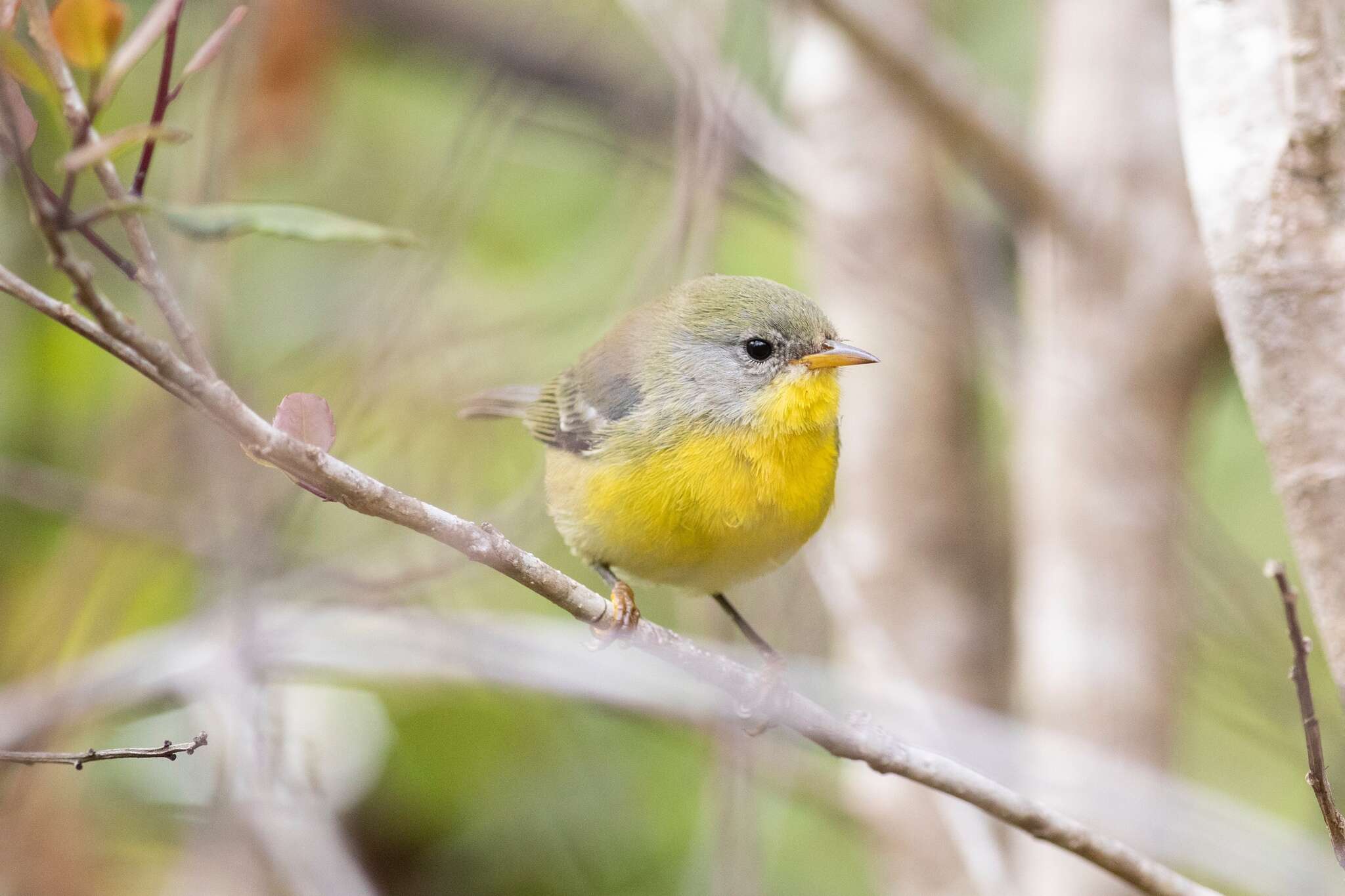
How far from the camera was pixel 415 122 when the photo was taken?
722 centimetres

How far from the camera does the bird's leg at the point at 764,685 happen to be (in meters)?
2.14

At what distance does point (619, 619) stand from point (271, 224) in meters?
1.01

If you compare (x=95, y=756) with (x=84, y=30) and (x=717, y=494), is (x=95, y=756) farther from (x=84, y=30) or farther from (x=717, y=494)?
(x=717, y=494)

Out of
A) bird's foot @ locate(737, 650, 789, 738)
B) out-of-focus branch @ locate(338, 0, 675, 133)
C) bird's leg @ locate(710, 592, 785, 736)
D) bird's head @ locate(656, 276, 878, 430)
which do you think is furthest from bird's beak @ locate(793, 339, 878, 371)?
out-of-focus branch @ locate(338, 0, 675, 133)

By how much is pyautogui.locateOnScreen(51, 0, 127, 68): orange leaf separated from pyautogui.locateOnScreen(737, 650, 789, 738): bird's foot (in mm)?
1345

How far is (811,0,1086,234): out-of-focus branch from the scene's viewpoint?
3.75 m

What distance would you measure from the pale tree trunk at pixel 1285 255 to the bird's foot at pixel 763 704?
867mm

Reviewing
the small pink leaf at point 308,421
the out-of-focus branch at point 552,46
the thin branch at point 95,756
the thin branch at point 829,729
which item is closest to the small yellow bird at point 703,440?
the thin branch at point 829,729

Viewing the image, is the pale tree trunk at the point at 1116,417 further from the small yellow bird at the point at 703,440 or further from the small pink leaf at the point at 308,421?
the small pink leaf at the point at 308,421

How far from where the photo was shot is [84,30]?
1242mm

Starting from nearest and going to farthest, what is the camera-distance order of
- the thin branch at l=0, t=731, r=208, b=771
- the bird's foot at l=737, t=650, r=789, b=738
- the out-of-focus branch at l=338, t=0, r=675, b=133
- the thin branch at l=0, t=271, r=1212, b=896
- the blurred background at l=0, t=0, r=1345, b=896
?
the thin branch at l=0, t=731, r=208, b=771, the thin branch at l=0, t=271, r=1212, b=896, the bird's foot at l=737, t=650, r=789, b=738, the blurred background at l=0, t=0, r=1345, b=896, the out-of-focus branch at l=338, t=0, r=675, b=133

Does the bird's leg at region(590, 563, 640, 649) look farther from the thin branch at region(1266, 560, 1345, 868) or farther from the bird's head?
the thin branch at region(1266, 560, 1345, 868)

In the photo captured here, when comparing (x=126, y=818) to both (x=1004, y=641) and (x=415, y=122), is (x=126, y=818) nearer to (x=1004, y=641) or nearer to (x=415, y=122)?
(x=1004, y=641)

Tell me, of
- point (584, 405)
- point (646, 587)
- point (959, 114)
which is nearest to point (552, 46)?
point (959, 114)
